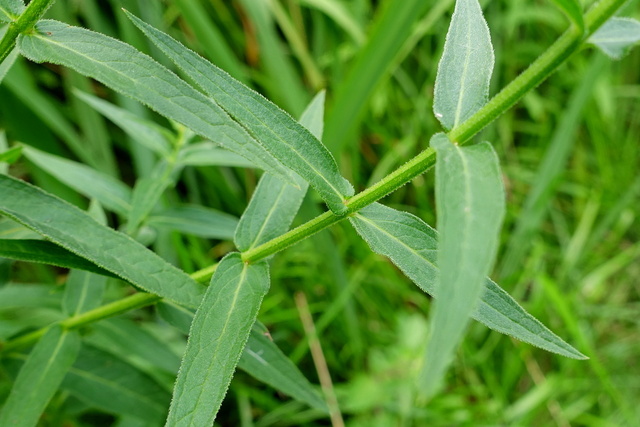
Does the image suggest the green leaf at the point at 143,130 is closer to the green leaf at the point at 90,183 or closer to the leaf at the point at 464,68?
the green leaf at the point at 90,183

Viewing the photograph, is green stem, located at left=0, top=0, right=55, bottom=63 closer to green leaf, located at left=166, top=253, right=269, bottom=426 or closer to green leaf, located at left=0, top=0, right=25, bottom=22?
green leaf, located at left=0, top=0, right=25, bottom=22

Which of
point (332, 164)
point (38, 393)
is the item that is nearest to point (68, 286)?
point (38, 393)

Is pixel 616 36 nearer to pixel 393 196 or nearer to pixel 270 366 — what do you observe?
pixel 270 366

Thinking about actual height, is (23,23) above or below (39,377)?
above

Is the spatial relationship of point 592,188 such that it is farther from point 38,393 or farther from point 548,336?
point 38,393

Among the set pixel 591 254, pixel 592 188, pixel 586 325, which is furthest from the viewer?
pixel 592 188

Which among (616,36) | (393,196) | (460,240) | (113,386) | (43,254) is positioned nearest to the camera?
(460,240)

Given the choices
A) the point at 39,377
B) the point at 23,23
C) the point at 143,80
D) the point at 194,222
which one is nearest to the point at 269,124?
the point at 143,80

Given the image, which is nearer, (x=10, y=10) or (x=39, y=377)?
(x=10, y=10)
